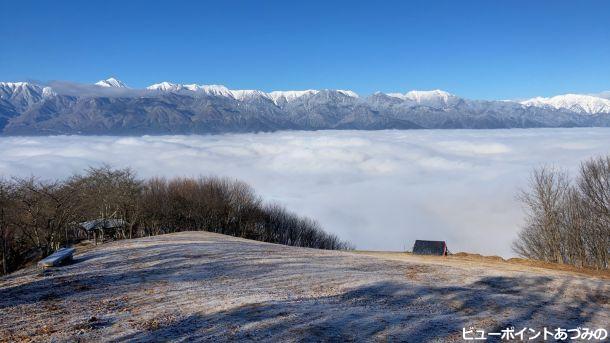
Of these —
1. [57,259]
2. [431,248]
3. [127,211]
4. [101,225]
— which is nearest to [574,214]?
[431,248]

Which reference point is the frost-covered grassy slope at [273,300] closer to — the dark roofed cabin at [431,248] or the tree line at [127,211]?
the tree line at [127,211]

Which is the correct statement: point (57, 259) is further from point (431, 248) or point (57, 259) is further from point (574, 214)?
point (574, 214)

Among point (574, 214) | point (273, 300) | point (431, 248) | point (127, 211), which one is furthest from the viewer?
point (127, 211)

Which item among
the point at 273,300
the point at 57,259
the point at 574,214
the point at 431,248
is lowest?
the point at 431,248

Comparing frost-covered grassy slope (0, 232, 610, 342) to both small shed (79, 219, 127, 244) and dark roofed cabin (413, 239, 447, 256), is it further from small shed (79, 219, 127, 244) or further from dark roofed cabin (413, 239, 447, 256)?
small shed (79, 219, 127, 244)

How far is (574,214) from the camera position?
5575 centimetres

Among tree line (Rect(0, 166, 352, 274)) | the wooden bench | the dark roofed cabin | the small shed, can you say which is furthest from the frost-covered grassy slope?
the small shed

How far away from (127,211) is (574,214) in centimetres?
6039

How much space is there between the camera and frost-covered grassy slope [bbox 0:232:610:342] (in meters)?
12.6

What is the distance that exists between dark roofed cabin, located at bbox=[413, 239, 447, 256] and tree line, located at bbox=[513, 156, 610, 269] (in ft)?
59.9

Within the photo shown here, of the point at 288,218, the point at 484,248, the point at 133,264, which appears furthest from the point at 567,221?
the point at 484,248

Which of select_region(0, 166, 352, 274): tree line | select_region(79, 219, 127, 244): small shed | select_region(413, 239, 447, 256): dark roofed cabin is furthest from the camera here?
select_region(79, 219, 127, 244): small shed

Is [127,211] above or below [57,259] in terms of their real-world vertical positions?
below

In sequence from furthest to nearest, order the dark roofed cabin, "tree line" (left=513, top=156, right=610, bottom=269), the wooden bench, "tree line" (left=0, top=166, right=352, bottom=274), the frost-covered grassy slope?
"tree line" (left=513, top=156, right=610, bottom=269) < the dark roofed cabin < "tree line" (left=0, top=166, right=352, bottom=274) < the wooden bench < the frost-covered grassy slope
